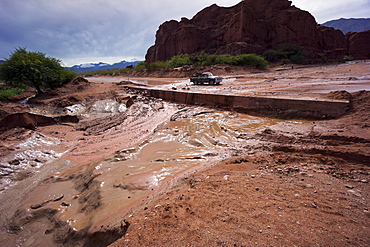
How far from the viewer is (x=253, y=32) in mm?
51000

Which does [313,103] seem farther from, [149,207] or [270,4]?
[270,4]

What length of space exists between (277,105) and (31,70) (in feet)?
63.6

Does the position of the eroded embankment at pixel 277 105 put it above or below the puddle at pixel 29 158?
above

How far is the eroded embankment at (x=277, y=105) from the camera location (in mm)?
7105

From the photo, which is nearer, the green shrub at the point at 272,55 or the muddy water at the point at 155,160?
the muddy water at the point at 155,160

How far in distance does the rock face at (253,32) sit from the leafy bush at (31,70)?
40.1 meters

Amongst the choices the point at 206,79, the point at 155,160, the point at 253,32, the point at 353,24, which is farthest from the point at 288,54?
the point at 353,24

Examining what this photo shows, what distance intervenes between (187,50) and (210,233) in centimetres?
6390

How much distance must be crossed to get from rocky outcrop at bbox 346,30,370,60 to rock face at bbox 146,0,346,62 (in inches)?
105

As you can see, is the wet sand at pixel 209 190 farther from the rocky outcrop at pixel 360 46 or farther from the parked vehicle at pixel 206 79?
the rocky outcrop at pixel 360 46

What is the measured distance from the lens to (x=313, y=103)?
24.9 feet

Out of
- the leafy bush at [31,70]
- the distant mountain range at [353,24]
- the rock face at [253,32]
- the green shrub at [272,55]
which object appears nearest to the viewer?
the leafy bush at [31,70]

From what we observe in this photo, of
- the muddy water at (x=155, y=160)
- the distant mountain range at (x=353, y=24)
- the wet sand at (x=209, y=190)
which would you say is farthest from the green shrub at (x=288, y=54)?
the distant mountain range at (x=353, y=24)

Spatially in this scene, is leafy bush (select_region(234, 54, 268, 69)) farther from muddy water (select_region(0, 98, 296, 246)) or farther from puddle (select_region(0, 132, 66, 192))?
puddle (select_region(0, 132, 66, 192))
